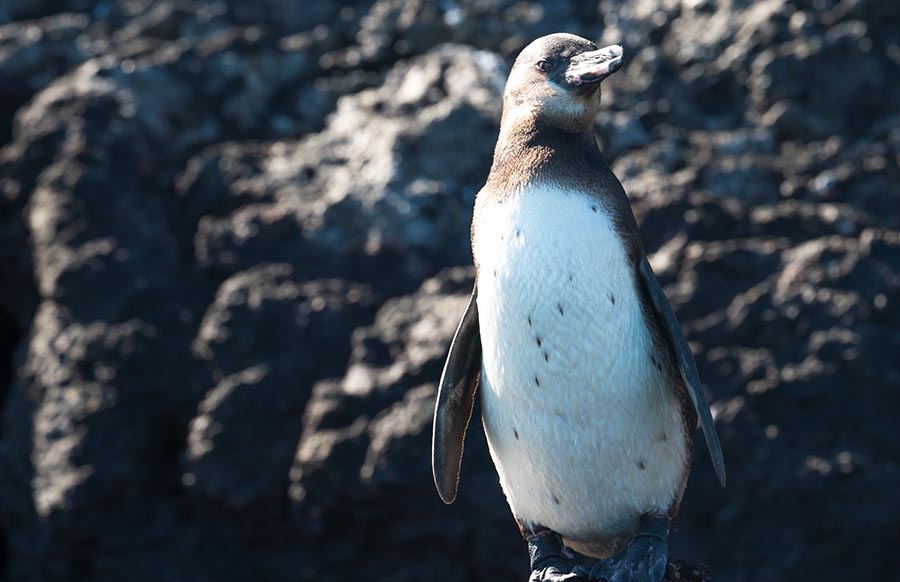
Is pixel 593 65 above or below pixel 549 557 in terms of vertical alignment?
above

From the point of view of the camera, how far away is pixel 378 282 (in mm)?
5633

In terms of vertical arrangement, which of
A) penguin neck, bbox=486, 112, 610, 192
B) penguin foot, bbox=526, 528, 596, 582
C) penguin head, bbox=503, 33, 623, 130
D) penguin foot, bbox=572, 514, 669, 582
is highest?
penguin head, bbox=503, 33, 623, 130

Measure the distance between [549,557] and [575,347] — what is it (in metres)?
0.67

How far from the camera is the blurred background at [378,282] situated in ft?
16.6

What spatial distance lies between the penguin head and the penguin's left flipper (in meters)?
0.48

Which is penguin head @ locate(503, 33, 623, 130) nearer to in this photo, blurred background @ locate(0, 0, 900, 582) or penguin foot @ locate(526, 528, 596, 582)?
penguin foot @ locate(526, 528, 596, 582)

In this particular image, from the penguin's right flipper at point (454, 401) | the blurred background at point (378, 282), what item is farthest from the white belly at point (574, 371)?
the blurred background at point (378, 282)

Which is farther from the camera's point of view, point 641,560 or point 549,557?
point 549,557

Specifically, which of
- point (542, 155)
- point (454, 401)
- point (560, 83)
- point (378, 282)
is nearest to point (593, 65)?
point (560, 83)

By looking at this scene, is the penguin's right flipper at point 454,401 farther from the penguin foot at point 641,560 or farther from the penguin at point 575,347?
the penguin foot at point 641,560

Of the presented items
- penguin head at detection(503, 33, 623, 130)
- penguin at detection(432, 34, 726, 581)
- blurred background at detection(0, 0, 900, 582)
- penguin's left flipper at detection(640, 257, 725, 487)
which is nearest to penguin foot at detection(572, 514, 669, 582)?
penguin at detection(432, 34, 726, 581)

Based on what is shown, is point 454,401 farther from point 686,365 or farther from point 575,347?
point 686,365

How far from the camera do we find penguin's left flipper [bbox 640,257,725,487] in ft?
10.2

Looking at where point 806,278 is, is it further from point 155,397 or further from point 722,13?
point 155,397
